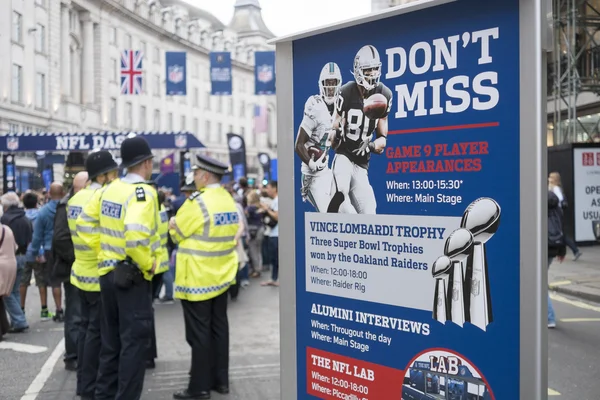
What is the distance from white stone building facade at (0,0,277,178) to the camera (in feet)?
98.7

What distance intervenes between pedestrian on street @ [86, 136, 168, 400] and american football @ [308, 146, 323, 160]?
284 cm

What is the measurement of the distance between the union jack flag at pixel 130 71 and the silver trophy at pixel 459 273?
2743cm

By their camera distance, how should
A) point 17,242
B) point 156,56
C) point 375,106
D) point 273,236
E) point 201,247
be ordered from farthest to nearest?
point 156,56 → point 273,236 → point 17,242 → point 201,247 → point 375,106

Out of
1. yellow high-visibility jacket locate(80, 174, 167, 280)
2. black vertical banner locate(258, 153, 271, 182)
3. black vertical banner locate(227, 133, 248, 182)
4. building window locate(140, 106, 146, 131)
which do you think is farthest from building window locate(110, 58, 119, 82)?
yellow high-visibility jacket locate(80, 174, 167, 280)

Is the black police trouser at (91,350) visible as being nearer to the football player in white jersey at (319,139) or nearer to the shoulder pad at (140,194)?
the shoulder pad at (140,194)

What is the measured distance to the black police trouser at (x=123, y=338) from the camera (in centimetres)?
502

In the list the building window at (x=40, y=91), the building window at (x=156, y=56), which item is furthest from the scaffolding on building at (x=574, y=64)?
the building window at (x=156, y=56)

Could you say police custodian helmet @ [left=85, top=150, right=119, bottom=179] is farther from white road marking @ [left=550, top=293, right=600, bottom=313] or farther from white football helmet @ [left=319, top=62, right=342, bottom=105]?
white road marking @ [left=550, top=293, right=600, bottom=313]

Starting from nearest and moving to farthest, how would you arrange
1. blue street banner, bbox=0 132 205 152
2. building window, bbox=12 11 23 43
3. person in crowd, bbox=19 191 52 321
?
person in crowd, bbox=19 191 52 321
blue street banner, bbox=0 132 205 152
building window, bbox=12 11 23 43

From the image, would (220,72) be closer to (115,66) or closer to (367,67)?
(115,66)

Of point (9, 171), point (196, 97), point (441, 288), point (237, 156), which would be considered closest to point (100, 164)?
point (441, 288)

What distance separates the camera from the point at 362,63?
2.20m

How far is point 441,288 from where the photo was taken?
202cm

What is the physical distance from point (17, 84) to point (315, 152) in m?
30.9
